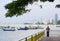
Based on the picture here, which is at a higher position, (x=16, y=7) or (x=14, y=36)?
(x=16, y=7)

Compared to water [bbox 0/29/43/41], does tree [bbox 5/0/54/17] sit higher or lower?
higher

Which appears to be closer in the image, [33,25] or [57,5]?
[57,5]

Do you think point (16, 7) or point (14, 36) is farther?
point (14, 36)

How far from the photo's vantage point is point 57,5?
1552cm

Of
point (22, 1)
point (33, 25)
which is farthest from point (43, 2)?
point (33, 25)

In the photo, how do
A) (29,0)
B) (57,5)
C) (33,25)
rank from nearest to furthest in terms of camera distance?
(29,0) → (57,5) → (33,25)

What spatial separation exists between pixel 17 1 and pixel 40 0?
3.80 ft

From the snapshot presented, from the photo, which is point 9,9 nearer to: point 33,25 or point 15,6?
point 15,6

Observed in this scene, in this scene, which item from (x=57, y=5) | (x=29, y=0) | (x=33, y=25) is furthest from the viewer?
(x=33, y=25)

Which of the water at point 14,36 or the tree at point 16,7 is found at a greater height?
the tree at point 16,7

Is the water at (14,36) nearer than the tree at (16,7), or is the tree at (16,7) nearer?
the tree at (16,7)

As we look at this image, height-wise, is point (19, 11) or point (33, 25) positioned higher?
point (19, 11)

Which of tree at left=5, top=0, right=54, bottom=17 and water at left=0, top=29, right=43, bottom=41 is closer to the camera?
tree at left=5, top=0, right=54, bottom=17

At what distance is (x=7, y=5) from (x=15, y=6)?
56cm
